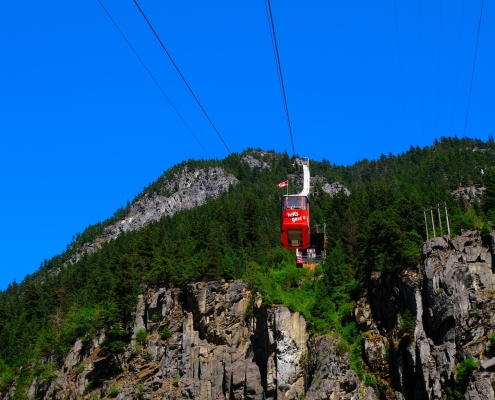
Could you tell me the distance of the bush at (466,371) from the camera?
4634 centimetres

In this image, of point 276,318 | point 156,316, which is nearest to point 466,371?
point 276,318

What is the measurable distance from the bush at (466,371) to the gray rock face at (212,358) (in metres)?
10.2

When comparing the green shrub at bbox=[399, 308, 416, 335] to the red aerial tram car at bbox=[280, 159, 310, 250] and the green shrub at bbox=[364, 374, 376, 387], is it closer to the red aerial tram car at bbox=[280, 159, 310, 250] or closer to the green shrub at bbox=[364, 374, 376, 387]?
→ the green shrub at bbox=[364, 374, 376, 387]

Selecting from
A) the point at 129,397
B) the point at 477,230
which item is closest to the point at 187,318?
the point at 129,397

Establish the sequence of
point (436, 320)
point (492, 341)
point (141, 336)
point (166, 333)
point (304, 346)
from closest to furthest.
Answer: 1. point (492, 341)
2. point (436, 320)
3. point (304, 346)
4. point (166, 333)
5. point (141, 336)

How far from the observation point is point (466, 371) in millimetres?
46531

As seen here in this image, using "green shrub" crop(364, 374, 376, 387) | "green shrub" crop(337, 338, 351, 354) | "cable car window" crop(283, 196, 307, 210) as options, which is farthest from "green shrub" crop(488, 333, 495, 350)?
"cable car window" crop(283, 196, 307, 210)

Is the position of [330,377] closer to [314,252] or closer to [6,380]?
[314,252]

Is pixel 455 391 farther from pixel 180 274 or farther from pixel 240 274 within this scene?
pixel 180 274

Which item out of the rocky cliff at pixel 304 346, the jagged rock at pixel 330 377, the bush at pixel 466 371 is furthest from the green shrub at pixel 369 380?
the bush at pixel 466 371

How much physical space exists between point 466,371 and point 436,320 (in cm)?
644

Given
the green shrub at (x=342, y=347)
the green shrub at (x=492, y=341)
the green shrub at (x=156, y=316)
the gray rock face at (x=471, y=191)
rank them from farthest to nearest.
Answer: the gray rock face at (x=471, y=191)
the green shrub at (x=156, y=316)
the green shrub at (x=342, y=347)
the green shrub at (x=492, y=341)

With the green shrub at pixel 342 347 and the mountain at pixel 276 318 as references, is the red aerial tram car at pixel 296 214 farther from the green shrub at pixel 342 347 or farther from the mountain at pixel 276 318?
the green shrub at pixel 342 347

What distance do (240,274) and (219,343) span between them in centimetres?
992
